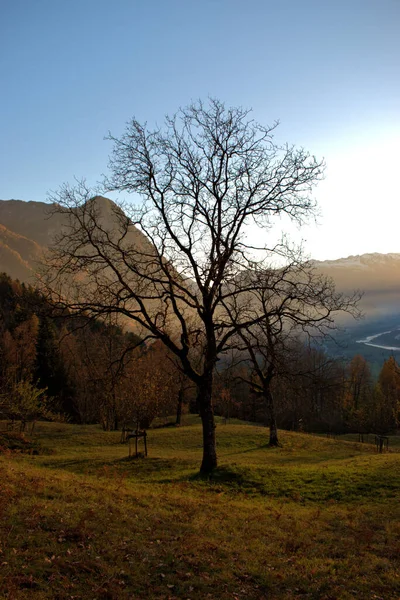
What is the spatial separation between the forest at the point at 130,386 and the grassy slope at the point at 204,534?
4.10 meters

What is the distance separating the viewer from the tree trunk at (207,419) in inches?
699

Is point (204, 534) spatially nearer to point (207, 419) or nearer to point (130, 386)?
point (207, 419)

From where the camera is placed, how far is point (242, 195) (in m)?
17.1

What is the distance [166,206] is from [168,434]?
25.8 m

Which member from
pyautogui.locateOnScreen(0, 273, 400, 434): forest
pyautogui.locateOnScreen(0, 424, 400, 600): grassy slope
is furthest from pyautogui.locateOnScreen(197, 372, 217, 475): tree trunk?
pyautogui.locateOnScreen(0, 273, 400, 434): forest

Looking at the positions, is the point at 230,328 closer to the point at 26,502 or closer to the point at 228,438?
the point at 26,502

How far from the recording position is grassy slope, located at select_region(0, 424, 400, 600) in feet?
23.4

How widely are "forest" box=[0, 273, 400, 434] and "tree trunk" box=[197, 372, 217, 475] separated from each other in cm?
244

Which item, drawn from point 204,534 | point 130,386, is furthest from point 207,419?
point 130,386

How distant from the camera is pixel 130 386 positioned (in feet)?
141

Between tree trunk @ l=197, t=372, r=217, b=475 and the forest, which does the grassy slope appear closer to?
tree trunk @ l=197, t=372, r=217, b=475

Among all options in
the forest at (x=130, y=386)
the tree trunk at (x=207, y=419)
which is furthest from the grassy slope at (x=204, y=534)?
the forest at (x=130, y=386)

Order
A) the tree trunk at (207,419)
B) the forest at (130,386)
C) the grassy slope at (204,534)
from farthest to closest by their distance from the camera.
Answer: the forest at (130,386), the tree trunk at (207,419), the grassy slope at (204,534)

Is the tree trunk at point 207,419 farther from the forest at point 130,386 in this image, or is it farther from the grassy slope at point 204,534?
the forest at point 130,386
